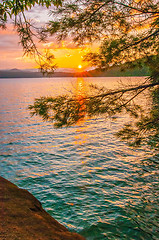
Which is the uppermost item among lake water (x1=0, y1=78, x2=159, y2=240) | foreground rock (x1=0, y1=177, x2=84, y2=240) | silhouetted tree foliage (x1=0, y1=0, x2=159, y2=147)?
silhouetted tree foliage (x1=0, y1=0, x2=159, y2=147)

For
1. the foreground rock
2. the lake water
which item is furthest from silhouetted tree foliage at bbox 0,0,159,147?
the foreground rock

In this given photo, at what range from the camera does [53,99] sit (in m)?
8.34

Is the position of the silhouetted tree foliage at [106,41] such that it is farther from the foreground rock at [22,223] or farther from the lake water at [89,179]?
the foreground rock at [22,223]

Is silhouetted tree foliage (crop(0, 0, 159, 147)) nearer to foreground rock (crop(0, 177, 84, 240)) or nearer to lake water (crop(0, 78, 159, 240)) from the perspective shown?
lake water (crop(0, 78, 159, 240))

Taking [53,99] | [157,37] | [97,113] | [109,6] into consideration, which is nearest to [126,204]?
[97,113]

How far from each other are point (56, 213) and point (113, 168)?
15.8 feet

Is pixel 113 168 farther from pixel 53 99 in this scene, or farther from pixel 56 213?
pixel 53 99

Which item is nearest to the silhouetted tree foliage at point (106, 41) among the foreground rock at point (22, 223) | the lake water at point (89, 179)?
the lake water at point (89, 179)

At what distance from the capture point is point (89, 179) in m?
10.6

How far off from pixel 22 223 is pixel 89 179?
6270mm

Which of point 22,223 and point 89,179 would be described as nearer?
point 22,223

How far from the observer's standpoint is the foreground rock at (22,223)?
413cm

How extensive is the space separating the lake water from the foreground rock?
7.58 ft

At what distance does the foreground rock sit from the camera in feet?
13.5
